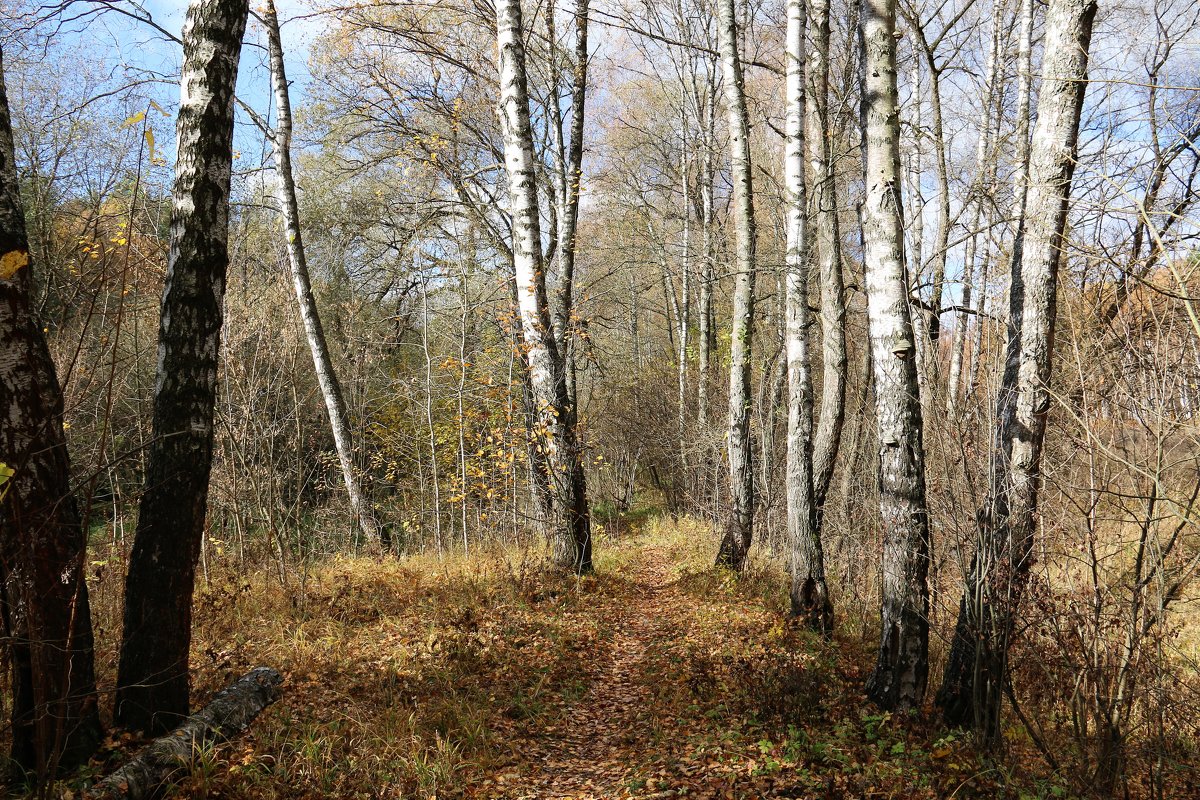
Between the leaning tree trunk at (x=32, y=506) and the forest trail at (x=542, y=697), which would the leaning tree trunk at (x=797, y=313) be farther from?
the leaning tree trunk at (x=32, y=506)

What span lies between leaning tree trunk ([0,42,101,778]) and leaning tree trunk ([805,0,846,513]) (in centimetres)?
594

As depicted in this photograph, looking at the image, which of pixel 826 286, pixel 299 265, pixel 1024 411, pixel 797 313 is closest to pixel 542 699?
pixel 1024 411

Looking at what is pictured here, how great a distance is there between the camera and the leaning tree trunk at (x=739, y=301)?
7824 mm

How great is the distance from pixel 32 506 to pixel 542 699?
3317 millimetres

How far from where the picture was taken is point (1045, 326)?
12.9ft

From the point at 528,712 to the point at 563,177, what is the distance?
30.4ft

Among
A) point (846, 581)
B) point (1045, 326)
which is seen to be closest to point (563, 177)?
point (846, 581)

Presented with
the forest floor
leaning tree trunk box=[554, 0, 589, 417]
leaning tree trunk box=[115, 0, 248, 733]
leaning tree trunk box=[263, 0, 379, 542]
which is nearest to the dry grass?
the forest floor

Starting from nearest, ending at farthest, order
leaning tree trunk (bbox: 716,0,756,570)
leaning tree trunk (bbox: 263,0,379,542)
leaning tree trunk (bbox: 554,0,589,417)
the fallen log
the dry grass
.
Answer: the fallen log
the dry grass
leaning tree trunk (bbox: 716,0,756,570)
leaning tree trunk (bbox: 263,0,379,542)
leaning tree trunk (bbox: 554,0,589,417)

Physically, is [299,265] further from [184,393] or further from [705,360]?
[705,360]

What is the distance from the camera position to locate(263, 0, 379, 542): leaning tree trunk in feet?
31.5

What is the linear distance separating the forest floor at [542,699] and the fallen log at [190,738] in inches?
4.1

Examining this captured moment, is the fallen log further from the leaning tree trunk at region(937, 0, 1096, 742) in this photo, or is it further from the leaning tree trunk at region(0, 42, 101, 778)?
the leaning tree trunk at region(937, 0, 1096, 742)

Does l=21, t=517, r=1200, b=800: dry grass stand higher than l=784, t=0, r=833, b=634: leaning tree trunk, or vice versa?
l=784, t=0, r=833, b=634: leaning tree trunk
